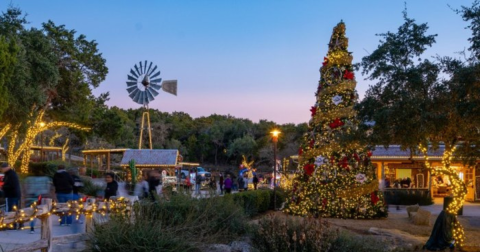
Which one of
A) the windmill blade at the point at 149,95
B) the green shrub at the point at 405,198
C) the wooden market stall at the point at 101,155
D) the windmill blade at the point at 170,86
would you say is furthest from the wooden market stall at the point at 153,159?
the green shrub at the point at 405,198

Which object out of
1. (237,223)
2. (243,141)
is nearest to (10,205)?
(237,223)

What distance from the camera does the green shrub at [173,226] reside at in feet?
30.2

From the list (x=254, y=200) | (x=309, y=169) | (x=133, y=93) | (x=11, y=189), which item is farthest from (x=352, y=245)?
(x=133, y=93)

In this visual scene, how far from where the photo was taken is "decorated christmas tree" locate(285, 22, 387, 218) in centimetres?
2028

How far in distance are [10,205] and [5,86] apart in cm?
1541

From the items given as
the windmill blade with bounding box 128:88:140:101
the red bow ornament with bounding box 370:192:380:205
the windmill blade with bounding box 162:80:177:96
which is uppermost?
the windmill blade with bounding box 162:80:177:96

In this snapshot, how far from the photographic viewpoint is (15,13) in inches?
1249

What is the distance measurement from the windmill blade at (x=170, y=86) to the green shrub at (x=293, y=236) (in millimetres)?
33644

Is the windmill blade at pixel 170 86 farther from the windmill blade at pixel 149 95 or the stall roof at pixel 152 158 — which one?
the stall roof at pixel 152 158

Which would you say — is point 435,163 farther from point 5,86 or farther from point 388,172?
point 5,86

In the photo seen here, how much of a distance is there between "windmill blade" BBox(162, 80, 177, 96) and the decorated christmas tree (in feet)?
77.3

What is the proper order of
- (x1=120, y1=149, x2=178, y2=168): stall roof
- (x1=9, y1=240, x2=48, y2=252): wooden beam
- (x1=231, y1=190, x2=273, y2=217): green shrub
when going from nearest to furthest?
(x1=9, y1=240, x2=48, y2=252): wooden beam → (x1=231, y1=190, x2=273, y2=217): green shrub → (x1=120, y1=149, x2=178, y2=168): stall roof

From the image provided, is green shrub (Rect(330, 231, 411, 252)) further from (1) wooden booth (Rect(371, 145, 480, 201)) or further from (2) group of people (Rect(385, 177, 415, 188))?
(2) group of people (Rect(385, 177, 415, 188))

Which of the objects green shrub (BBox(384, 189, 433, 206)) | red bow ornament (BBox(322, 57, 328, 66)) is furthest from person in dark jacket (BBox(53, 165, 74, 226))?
green shrub (BBox(384, 189, 433, 206))
